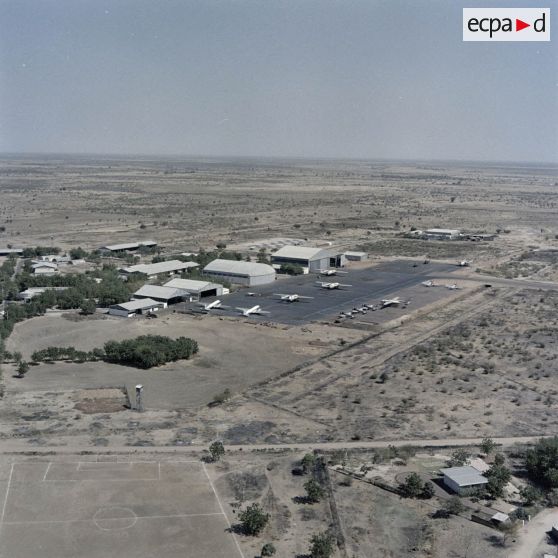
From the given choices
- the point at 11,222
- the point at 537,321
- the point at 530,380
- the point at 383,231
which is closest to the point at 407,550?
the point at 530,380

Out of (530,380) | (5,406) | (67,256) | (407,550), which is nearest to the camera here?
(407,550)

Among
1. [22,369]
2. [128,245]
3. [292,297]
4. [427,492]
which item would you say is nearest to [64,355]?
[22,369]

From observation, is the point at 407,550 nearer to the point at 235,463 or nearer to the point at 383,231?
the point at 235,463

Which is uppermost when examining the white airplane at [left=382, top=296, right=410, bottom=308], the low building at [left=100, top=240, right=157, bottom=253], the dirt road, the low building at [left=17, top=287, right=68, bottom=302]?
the low building at [left=100, top=240, right=157, bottom=253]

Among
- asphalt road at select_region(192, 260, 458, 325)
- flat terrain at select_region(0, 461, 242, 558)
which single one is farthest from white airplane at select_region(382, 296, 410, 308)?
flat terrain at select_region(0, 461, 242, 558)

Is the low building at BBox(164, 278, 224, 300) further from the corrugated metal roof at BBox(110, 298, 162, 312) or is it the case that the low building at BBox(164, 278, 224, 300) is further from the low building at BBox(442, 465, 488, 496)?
the low building at BBox(442, 465, 488, 496)

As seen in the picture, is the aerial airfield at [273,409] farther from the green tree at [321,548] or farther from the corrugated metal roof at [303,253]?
the corrugated metal roof at [303,253]

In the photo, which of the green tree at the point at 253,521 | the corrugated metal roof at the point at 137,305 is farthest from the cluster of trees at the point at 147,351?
the green tree at the point at 253,521
